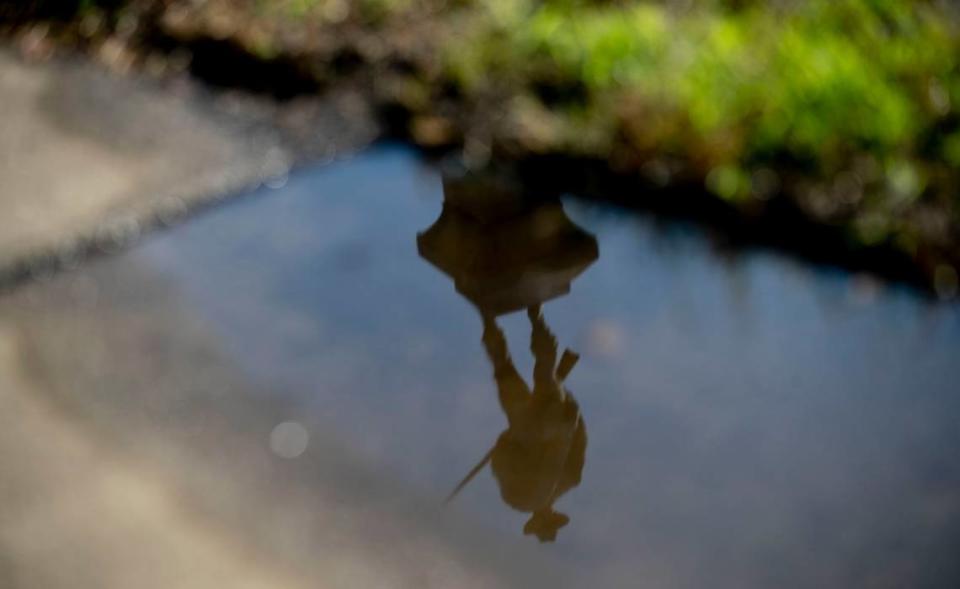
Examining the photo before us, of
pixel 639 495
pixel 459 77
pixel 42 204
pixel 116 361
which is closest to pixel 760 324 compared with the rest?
pixel 639 495

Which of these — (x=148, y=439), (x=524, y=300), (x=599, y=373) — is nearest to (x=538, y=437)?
(x=599, y=373)

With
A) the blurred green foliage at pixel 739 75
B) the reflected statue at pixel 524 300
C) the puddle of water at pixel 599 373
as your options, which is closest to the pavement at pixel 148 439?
the puddle of water at pixel 599 373

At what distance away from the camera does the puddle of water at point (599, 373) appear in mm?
2244

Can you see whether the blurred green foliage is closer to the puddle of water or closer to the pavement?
the puddle of water

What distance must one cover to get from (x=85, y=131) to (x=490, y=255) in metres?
1.45

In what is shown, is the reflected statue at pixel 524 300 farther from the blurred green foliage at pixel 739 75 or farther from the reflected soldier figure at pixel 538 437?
the blurred green foliage at pixel 739 75

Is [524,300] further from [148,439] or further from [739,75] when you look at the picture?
[739,75]

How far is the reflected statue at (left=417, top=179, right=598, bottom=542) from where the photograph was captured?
2.39 meters

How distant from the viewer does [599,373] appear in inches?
103

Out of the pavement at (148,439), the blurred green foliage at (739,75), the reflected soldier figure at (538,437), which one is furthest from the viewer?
the blurred green foliage at (739,75)

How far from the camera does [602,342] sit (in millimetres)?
2693

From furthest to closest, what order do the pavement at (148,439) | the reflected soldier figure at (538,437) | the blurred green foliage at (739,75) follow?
the blurred green foliage at (739,75) → the reflected soldier figure at (538,437) → the pavement at (148,439)

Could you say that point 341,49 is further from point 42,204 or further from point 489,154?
point 42,204

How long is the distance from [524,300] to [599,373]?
32cm
